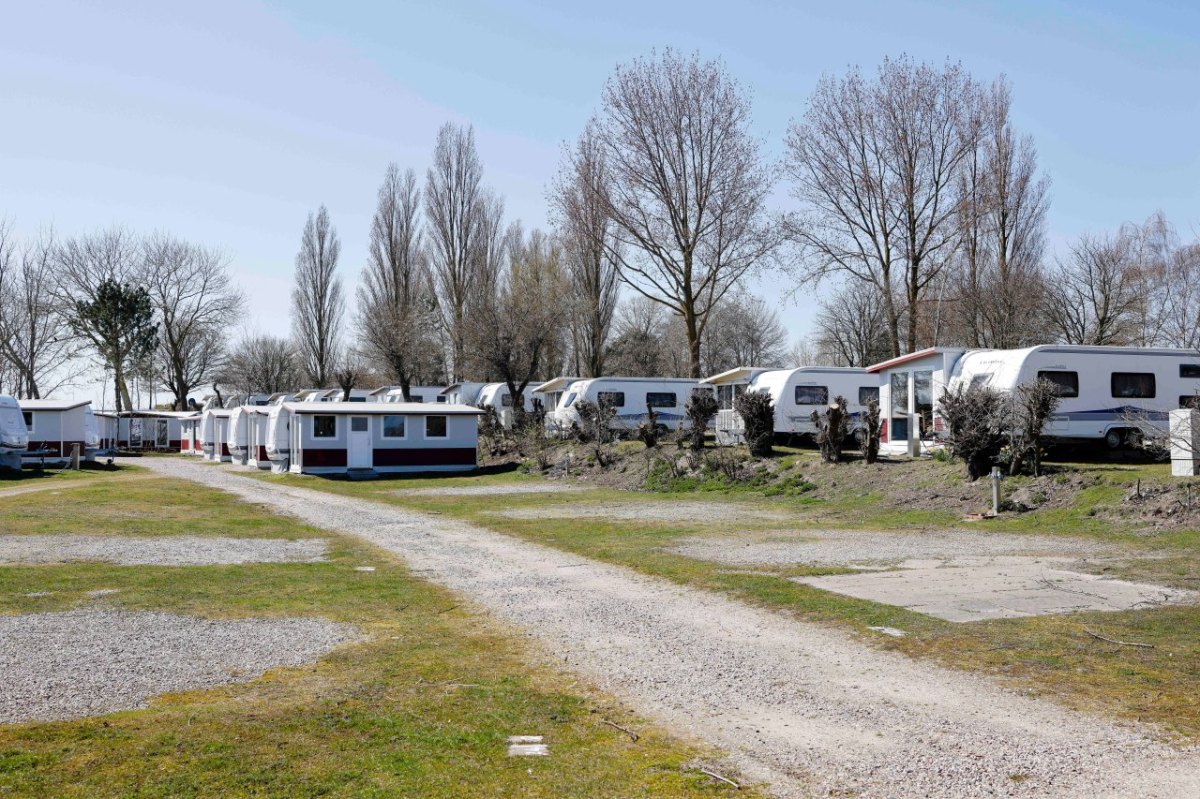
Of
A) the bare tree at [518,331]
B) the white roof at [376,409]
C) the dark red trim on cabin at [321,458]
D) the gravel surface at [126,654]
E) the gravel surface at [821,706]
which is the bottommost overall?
the gravel surface at [821,706]

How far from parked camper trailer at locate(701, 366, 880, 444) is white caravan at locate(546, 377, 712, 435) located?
18.1 ft

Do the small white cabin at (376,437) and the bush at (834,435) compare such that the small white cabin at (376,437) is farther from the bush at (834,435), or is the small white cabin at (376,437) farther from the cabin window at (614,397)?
the bush at (834,435)

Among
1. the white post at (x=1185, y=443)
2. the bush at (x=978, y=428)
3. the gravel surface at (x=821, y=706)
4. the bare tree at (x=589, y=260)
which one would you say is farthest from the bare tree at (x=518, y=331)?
the gravel surface at (x=821, y=706)

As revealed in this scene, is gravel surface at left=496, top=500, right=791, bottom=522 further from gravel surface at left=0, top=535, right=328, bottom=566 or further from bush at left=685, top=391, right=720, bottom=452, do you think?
bush at left=685, top=391, right=720, bottom=452

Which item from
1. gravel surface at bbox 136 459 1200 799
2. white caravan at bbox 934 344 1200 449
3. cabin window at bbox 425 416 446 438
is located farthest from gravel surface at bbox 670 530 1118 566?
cabin window at bbox 425 416 446 438

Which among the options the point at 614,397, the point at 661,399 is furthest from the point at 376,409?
the point at 661,399

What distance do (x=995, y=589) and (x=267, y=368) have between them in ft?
233

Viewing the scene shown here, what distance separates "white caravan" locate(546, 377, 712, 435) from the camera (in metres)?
35.0

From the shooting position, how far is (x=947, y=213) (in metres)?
31.4

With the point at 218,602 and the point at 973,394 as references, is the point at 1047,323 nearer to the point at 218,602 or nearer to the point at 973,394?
the point at 973,394

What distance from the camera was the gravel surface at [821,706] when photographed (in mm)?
→ 4766

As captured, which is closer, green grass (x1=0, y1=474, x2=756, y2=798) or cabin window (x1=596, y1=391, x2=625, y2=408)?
green grass (x1=0, y1=474, x2=756, y2=798)

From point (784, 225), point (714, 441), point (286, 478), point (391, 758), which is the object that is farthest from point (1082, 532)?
point (286, 478)

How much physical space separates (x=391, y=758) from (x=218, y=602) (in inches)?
203
